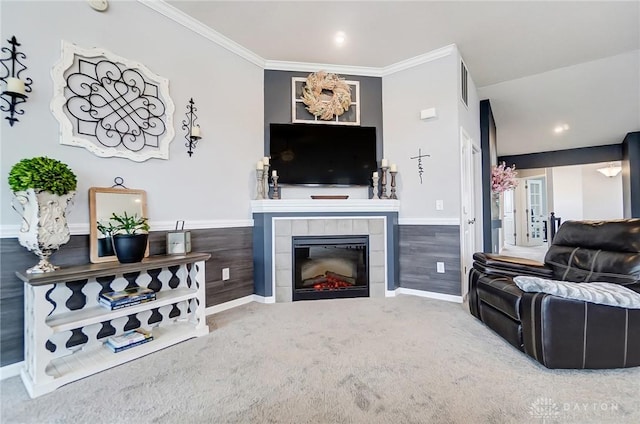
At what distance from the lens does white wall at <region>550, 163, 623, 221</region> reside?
25.5 ft

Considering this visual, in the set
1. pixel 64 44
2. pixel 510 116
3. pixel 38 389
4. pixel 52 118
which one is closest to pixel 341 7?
pixel 64 44

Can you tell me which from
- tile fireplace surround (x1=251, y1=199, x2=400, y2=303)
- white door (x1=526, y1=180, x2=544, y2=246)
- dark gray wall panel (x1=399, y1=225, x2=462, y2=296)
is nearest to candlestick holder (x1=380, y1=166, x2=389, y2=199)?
tile fireplace surround (x1=251, y1=199, x2=400, y2=303)

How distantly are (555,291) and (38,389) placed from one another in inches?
119

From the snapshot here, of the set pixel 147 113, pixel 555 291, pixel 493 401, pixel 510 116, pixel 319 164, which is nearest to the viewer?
pixel 493 401

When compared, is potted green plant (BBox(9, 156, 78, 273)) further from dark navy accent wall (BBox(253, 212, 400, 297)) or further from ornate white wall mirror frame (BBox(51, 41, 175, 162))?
dark navy accent wall (BBox(253, 212, 400, 297))

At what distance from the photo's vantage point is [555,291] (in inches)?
71.2

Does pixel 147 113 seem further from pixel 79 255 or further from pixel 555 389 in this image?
pixel 555 389

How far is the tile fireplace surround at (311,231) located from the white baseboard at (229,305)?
4.9 inches

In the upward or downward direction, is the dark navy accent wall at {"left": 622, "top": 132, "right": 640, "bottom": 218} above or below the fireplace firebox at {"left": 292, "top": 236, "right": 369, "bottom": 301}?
above

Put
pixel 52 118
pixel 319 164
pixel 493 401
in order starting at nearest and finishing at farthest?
pixel 493 401
pixel 52 118
pixel 319 164

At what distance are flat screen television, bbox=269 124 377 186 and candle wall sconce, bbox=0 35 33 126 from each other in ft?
6.84

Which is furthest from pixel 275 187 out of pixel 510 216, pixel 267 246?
pixel 510 216

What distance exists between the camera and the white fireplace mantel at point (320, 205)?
327 centimetres

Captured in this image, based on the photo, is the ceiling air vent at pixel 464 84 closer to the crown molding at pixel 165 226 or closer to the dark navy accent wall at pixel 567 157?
the crown molding at pixel 165 226
